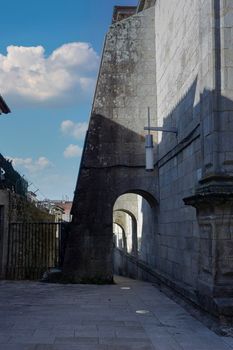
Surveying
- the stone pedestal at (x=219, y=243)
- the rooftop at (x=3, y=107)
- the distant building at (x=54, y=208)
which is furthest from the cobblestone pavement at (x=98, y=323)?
the rooftop at (x=3, y=107)

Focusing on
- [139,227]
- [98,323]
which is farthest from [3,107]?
[98,323]

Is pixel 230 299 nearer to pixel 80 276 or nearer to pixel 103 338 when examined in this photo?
pixel 103 338

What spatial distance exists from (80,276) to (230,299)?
7.18 metres

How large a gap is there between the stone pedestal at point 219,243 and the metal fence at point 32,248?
7.93 metres

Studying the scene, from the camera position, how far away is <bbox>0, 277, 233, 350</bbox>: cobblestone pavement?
6.12 m

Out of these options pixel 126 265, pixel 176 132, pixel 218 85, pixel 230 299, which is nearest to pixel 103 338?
pixel 230 299

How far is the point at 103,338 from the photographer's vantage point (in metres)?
6.45

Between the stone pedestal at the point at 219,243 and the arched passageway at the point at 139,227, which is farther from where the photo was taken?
the arched passageway at the point at 139,227

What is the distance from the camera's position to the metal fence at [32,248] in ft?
49.1

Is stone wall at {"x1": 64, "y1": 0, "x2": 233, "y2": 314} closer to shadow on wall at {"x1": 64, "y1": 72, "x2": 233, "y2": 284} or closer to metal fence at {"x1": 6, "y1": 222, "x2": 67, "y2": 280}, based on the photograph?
shadow on wall at {"x1": 64, "y1": 72, "x2": 233, "y2": 284}

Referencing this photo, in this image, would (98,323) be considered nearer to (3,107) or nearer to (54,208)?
(3,107)

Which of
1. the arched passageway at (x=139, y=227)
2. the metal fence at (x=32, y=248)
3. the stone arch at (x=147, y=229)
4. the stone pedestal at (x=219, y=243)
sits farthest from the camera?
the metal fence at (x=32, y=248)

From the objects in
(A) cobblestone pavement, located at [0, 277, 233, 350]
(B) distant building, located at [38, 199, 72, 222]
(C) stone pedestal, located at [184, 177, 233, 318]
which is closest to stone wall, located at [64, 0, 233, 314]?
(C) stone pedestal, located at [184, 177, 233, 318]

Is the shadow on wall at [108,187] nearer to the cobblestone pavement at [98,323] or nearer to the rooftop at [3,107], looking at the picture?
the cobblestone pavement at [98,323]
